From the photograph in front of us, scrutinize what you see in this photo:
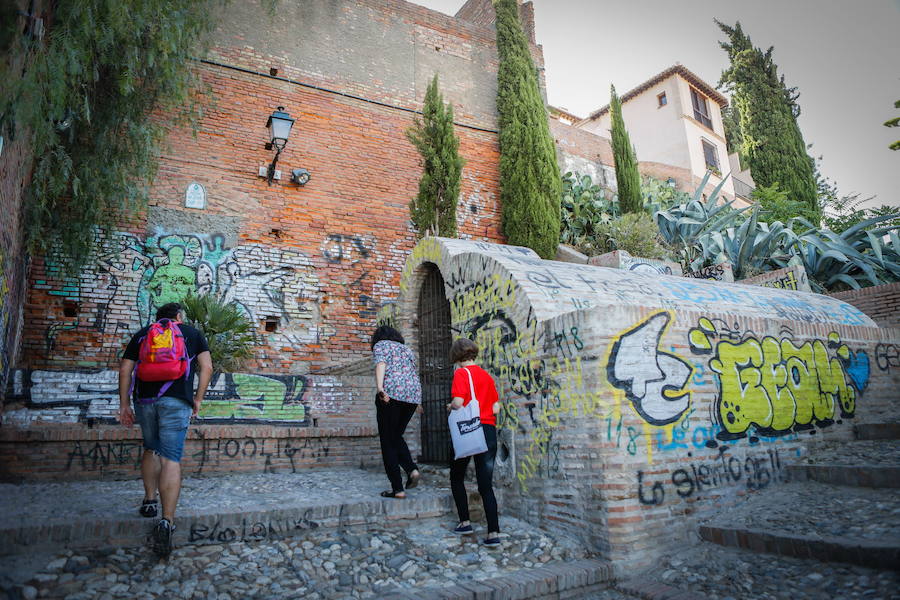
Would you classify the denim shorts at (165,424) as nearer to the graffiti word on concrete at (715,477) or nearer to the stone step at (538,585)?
the stone step at (538,585)

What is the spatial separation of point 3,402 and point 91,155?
3258 mm

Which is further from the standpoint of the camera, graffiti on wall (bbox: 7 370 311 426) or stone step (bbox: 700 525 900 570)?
graffiti on wall (bbox: 7 370 311 426)

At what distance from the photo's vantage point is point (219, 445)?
6.05m

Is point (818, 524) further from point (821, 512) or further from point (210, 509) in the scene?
point (210, 509)

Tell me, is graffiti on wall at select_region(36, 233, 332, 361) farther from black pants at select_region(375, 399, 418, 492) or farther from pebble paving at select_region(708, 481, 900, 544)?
pebble paving at select_region(708, 481, 900, 544)

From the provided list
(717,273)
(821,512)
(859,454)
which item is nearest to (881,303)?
(717,273)

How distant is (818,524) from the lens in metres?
3.72

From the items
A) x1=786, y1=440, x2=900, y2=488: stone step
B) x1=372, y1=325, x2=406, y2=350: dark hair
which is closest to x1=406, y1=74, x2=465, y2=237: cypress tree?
x1=372, y1=325, x2=406, y2=350: dark hair

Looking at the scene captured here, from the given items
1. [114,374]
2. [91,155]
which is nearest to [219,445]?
[114,374]

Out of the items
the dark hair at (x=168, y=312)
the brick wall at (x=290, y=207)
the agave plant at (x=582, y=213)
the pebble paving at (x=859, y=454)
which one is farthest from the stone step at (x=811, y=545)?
the agave plant at (x=582, y=213)

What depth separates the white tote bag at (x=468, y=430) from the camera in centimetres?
→ 409

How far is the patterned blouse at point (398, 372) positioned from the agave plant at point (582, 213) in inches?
357

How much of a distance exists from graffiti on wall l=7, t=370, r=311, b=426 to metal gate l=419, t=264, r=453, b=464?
1.52 meters

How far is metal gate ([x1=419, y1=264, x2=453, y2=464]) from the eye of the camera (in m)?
6.51
